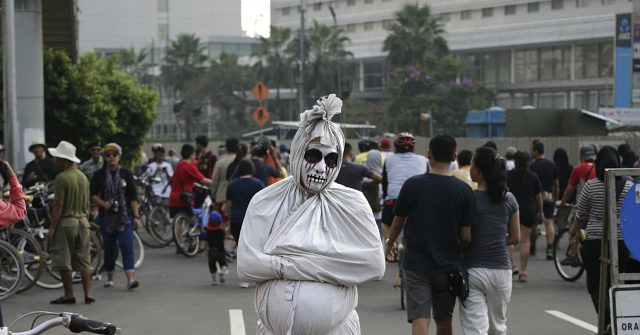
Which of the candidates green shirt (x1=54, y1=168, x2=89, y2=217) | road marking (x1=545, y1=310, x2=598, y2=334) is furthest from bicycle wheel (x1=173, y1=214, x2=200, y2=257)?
road marking (x1=545, y1=310, x2=598, y2=334)

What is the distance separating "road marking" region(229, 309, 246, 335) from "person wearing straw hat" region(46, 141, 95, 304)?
1838 millimetres

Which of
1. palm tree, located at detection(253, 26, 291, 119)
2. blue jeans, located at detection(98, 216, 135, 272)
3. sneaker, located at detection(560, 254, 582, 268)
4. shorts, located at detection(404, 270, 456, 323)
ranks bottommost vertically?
sneaker, located at detection(560, 254, 582, 268)

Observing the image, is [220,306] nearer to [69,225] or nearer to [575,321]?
[69,225]

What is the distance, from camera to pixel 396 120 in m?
70.3

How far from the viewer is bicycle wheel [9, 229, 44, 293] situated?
1234cm

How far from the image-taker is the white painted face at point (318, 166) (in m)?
5.06

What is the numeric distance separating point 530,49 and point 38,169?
71226mm

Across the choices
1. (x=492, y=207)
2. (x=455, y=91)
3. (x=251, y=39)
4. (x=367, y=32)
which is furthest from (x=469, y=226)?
(x=251, y=39)

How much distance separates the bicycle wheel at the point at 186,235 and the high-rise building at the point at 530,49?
59478 mm

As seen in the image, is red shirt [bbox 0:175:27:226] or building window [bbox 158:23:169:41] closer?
red shirt [bbox 0:175:27:226]

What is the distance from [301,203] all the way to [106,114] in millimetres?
19046

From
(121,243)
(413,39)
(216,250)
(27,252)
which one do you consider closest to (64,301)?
(27,252)

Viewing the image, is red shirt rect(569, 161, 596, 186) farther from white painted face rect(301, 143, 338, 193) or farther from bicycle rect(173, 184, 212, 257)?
white painted face rect(301, 143, 338, 193)

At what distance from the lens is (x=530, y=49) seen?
83438 mm
